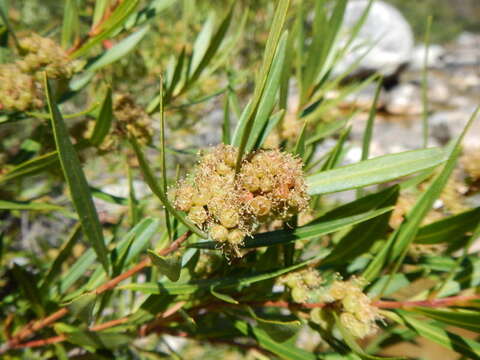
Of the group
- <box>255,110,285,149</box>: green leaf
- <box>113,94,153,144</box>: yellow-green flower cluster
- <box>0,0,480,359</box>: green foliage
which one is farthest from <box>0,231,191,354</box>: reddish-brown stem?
<box>113,94,153,144</box>: yellow-green flower cluster

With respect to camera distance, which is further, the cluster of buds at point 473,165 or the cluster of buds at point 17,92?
the cluster of buds at point 473,165

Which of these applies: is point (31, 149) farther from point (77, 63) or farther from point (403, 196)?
point (403, 196)

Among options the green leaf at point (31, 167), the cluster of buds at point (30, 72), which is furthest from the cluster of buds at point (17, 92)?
the green leaf at point (31, 167)

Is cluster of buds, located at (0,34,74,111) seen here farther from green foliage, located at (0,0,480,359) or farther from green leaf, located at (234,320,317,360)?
green leaf, located at (234,320,317,360)

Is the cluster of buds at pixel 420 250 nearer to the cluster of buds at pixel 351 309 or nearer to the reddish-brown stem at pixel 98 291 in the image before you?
the cluster of buds at pixel 351 309

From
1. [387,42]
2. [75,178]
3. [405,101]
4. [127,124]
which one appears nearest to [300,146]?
[75,178]

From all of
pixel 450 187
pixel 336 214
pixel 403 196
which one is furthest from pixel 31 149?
pixel 450 187

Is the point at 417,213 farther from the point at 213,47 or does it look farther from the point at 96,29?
the point at 96,29
